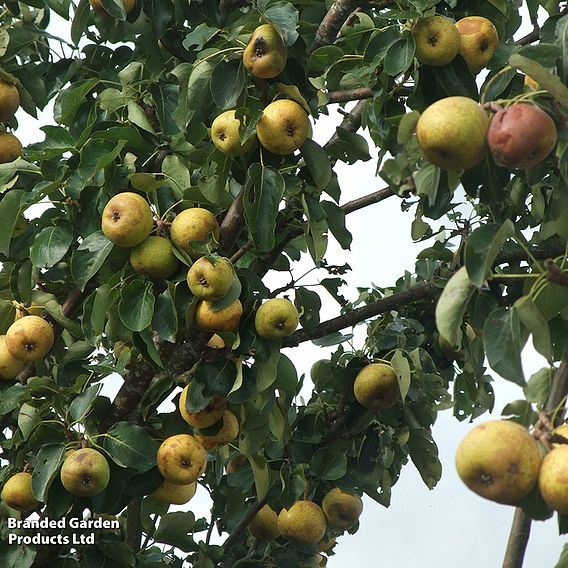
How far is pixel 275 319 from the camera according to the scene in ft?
11.7

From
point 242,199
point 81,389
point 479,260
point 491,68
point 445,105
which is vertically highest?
point 491,68

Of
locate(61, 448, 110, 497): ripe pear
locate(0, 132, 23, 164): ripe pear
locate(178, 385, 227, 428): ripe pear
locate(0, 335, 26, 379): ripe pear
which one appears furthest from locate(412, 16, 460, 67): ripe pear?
A: locate(0, 132, 23, 164): ripe pear

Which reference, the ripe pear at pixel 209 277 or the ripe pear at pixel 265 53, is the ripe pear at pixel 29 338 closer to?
the ripe pear at pixel 209 277

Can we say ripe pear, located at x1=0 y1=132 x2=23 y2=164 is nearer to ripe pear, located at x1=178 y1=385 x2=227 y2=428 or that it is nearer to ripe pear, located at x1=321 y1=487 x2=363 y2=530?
ripe pear, located at x1=178 y1=385 x2=227 y2=428

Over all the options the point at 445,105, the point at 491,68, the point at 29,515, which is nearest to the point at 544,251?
the point at 491,68

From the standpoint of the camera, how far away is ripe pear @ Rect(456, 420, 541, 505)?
1.97 metres

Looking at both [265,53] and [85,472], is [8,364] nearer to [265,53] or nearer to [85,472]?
[85,472]

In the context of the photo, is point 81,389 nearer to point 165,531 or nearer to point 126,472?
point 126,472

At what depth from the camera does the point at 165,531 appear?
4609mm

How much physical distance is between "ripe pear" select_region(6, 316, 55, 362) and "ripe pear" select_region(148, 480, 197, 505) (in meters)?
0.67

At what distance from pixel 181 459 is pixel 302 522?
3.47 feet

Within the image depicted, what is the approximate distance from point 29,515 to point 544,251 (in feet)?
7.22

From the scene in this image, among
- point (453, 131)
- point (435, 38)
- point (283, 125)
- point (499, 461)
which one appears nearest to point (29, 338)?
point (283, 125)

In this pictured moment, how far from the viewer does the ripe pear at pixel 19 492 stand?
3863mm
